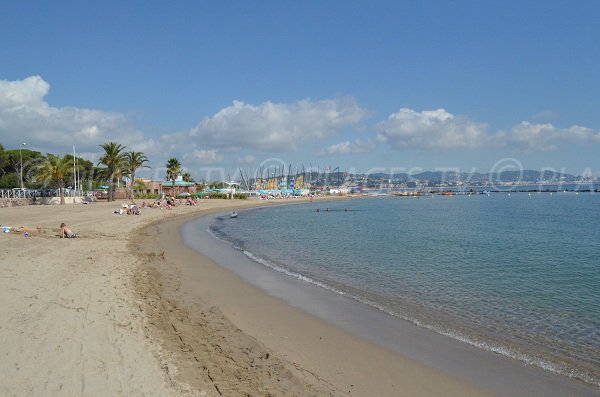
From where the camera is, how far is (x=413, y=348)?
7773 mm

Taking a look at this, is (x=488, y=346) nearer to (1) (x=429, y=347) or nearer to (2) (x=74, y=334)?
(1) (x=429, y=347)

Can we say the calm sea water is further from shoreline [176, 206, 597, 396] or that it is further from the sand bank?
the sand bank

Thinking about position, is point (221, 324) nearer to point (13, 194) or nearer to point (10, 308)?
point (10, 308)

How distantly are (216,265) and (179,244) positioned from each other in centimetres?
702

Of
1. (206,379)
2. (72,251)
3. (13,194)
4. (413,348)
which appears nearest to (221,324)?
(206,379)

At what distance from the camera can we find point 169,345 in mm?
6680

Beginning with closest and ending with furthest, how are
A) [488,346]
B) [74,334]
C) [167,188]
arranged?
[74,334]
[488,346]
[167,188]

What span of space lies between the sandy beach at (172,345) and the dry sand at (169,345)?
0.06ft

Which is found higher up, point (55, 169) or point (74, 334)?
point (55, 169)

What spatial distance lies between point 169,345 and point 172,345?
0.05 metres

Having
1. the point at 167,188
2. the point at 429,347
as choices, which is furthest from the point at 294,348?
the point at 167,188

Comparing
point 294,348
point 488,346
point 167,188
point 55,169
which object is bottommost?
point 167,188

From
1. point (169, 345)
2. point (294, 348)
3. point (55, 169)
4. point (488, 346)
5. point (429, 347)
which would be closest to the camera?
point (169, 345)

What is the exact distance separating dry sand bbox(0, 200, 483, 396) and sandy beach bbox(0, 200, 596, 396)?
17 mm
